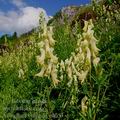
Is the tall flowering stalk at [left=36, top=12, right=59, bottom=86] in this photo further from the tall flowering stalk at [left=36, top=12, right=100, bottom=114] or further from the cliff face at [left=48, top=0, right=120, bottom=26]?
the cliff face at [left=48, top=0, right=120, bottom=26]

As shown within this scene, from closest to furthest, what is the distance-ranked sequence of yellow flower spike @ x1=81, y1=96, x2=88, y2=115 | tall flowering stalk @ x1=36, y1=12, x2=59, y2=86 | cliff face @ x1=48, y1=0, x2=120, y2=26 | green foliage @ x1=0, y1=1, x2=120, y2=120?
tall flowering stalk @ x1=36, y1=12, x2=59, y2=86, yellow flower spike @ x1=81, y1=96, x2=88, y2=115, green foliage @ x1=0, y1=1, x2=120, y2=120, cliff face @ x1=48, y1=0, x2=120, y2=26

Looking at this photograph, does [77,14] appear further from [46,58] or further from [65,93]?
[46,58]

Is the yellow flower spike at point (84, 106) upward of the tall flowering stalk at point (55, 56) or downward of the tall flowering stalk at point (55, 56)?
downward

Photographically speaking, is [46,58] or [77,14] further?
[77,14]

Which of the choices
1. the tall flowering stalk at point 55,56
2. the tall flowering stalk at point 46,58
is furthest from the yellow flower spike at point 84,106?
the tall flowering stalk at point 46,58

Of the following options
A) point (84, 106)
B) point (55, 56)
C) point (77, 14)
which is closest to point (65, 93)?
point (84, 106)

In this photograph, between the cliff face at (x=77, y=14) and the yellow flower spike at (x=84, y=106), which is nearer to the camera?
the yellow flower spike at (x=84, y=106)

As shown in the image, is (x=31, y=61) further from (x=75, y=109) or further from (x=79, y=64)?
(x=79, y=64)

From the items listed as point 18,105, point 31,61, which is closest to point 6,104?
point 18,105

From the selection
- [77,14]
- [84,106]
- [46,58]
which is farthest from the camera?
[77,14]

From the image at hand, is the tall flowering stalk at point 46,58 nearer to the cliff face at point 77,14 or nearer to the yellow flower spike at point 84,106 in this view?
the yellow flower spike at point 84,106

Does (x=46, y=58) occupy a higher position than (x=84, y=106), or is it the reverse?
(x=46, y=58)

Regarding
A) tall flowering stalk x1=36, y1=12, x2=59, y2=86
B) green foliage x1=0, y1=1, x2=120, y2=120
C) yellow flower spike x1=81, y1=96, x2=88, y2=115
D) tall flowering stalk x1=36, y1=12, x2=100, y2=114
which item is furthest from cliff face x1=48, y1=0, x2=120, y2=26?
tall flowering stalk x1=36, y1=12, x2=59, y2=86

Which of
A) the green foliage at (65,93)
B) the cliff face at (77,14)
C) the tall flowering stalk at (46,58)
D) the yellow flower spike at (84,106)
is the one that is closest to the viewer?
the tall flowering stalk at (46,58)
